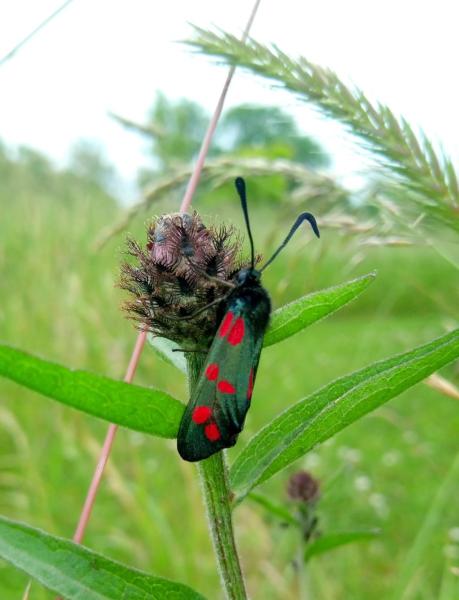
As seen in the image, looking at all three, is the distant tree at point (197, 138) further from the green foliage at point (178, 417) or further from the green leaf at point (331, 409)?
the green leaf at point (331, 409)

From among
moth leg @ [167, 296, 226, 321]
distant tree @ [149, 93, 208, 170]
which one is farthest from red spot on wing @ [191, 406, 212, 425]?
distant tree @ [149, 93, 208, 170]

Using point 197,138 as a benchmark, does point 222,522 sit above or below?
below

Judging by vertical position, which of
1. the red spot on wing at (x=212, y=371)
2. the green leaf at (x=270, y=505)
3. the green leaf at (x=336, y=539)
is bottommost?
the green leaf at (x=336, y=539)

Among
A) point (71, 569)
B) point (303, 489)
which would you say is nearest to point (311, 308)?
point (71, 569)

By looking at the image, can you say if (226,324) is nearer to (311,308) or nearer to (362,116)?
(311,308)

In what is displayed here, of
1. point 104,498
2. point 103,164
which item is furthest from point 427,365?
point 103,164

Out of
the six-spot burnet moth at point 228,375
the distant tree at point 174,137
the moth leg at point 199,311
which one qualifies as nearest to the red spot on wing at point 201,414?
the six-spot burnet moth at point 228,375
